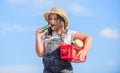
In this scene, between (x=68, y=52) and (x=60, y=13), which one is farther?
(x=60, y=13)

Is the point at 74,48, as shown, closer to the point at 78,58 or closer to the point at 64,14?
the point at 78,58

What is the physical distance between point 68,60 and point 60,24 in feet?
1.85

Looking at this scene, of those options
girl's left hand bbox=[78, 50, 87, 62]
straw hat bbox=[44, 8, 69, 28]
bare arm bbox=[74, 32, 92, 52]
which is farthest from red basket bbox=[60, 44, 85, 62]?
straw hat bbox=[44, 8, 69, 28]

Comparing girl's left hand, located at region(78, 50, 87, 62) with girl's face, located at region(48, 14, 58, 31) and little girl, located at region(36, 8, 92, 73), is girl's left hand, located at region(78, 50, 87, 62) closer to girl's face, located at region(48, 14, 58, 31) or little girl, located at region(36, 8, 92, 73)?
little girl, located at region(36, 8, 92, 73)

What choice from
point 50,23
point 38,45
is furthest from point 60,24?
point 38,45

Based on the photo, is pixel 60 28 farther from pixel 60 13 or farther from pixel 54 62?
pixel 54 62

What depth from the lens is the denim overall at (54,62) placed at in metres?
3.64

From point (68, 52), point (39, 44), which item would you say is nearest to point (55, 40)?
point (39, 44)

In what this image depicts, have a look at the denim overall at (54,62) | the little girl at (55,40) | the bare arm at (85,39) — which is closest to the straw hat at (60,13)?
the little girl at (55,40)

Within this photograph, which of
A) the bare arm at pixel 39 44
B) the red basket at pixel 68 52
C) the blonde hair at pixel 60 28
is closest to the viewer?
the red basket at pixel 68 52

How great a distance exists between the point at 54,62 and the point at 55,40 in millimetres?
319

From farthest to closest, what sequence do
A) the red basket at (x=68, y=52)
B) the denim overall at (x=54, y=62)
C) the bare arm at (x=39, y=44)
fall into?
1. the bare arm at (x=39, y=44)
2. the denim overall at (x=54, y=62)
3. the red basket at (x=68, y=52)

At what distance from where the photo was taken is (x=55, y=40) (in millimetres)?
3791

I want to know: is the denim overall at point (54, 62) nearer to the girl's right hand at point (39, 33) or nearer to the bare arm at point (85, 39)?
the girl's right hand at point (39, 33)
